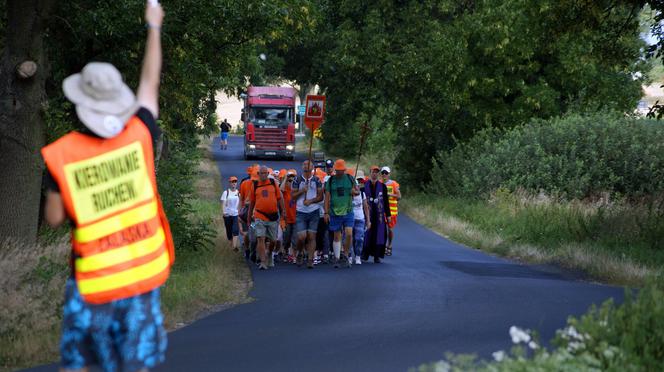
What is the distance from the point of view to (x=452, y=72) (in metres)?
38.0

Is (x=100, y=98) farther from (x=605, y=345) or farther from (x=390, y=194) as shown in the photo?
(x=390, y=194)

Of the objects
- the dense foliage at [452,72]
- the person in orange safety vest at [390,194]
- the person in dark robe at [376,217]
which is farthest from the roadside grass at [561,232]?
the dense foliage at [452,72]

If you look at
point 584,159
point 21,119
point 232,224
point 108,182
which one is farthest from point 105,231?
point 584,159

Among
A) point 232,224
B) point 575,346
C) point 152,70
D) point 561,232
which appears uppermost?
point 152,70

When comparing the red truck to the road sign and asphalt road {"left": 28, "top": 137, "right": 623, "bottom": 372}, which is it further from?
asphalt road {"left": 28, "top": 137, "right": 623, "bottom": 372}

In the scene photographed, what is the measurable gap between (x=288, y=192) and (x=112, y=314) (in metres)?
16.1

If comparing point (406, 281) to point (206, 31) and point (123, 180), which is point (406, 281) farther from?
point (123, 180)

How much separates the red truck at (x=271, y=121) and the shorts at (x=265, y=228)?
3917 centimetres

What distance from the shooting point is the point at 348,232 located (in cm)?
1977

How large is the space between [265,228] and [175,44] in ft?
11.2

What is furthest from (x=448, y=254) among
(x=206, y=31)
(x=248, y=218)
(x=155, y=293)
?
(x=155, y=293)

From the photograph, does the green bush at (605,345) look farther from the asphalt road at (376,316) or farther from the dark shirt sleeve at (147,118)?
the asphalt road at (376,316)

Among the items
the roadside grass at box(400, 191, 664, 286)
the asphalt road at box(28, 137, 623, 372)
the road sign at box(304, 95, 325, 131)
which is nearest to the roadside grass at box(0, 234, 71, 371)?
the asphalt road at box(28, 137, 623, 372)

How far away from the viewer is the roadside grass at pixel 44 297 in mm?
10422
